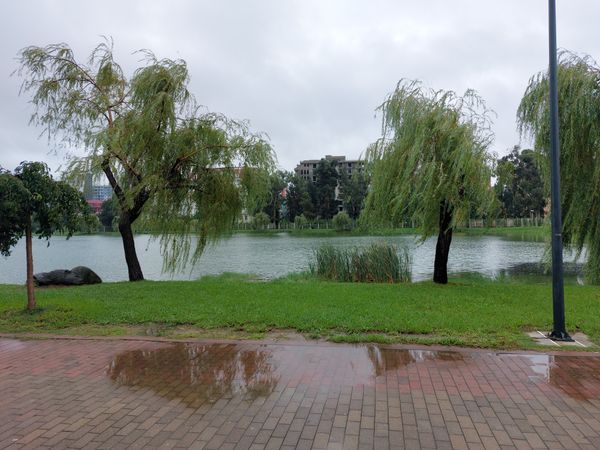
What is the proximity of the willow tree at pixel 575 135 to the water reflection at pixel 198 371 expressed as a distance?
8821 millimetres

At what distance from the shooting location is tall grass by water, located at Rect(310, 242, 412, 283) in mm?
14656

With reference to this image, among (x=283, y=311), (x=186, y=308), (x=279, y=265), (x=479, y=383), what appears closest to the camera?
(x=479, y=383)

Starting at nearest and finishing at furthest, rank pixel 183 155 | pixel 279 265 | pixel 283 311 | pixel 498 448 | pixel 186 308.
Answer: pixel 498 448 < pixel 283 311 < pixel 186 308 < pixel 183 155 < pixel 279 265

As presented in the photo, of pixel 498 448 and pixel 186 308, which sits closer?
pixel 498 448

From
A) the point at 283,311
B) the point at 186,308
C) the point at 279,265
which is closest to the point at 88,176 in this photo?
the point at 186,308

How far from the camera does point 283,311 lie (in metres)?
7.91

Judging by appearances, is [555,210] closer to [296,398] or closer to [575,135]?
[296,398]

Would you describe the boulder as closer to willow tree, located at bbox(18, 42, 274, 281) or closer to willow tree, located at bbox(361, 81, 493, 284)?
willow tree, located at bbox(18, 42, 274, 281)

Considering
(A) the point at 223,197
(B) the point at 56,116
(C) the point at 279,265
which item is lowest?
(C) the point at 279,265

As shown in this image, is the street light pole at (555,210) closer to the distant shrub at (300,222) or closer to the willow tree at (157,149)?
the willow tree at (157,149)

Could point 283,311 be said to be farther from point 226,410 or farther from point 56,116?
point 56,116

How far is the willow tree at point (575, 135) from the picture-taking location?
1049 centimetres

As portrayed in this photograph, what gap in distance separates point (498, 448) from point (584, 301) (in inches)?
266

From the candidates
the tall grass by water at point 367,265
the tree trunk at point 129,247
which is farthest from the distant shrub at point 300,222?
the tree trunk at point 129,247
